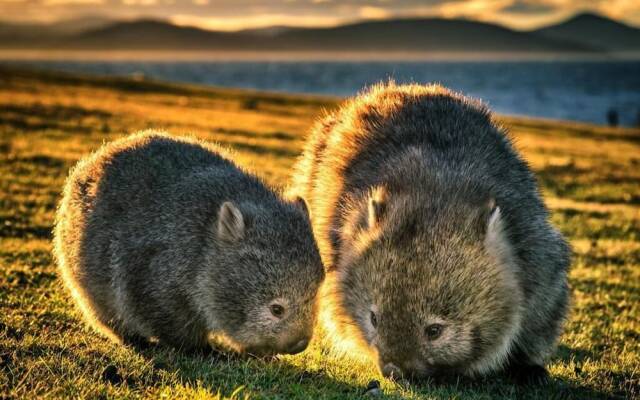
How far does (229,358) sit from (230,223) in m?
1.15

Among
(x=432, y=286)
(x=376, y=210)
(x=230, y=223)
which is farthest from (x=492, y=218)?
(x=230, y=223)

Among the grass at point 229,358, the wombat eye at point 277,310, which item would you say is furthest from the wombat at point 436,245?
the grass at point 229,358

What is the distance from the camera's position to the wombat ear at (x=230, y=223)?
608cm

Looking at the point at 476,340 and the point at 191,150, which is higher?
the point at 191,150

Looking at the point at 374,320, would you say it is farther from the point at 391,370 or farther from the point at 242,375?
the point at 242,375

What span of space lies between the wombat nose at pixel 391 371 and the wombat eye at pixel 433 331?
0.32 meters

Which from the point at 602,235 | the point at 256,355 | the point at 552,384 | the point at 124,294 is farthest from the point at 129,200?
the point at 602,235

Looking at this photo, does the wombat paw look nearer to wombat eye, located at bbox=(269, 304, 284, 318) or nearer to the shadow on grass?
the shadow on grass

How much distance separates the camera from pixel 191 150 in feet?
23.7

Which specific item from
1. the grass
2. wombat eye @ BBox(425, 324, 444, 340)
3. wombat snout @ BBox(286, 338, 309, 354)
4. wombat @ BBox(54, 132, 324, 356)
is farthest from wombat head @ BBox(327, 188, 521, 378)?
wombat @ BBox(54, 132, 324, 356)

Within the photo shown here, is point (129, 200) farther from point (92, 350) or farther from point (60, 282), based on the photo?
point (60, 282)

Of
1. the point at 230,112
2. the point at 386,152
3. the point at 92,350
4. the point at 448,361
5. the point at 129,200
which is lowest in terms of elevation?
the point at 230,112

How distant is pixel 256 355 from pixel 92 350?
1356 mm

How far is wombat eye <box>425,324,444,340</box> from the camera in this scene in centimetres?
490
